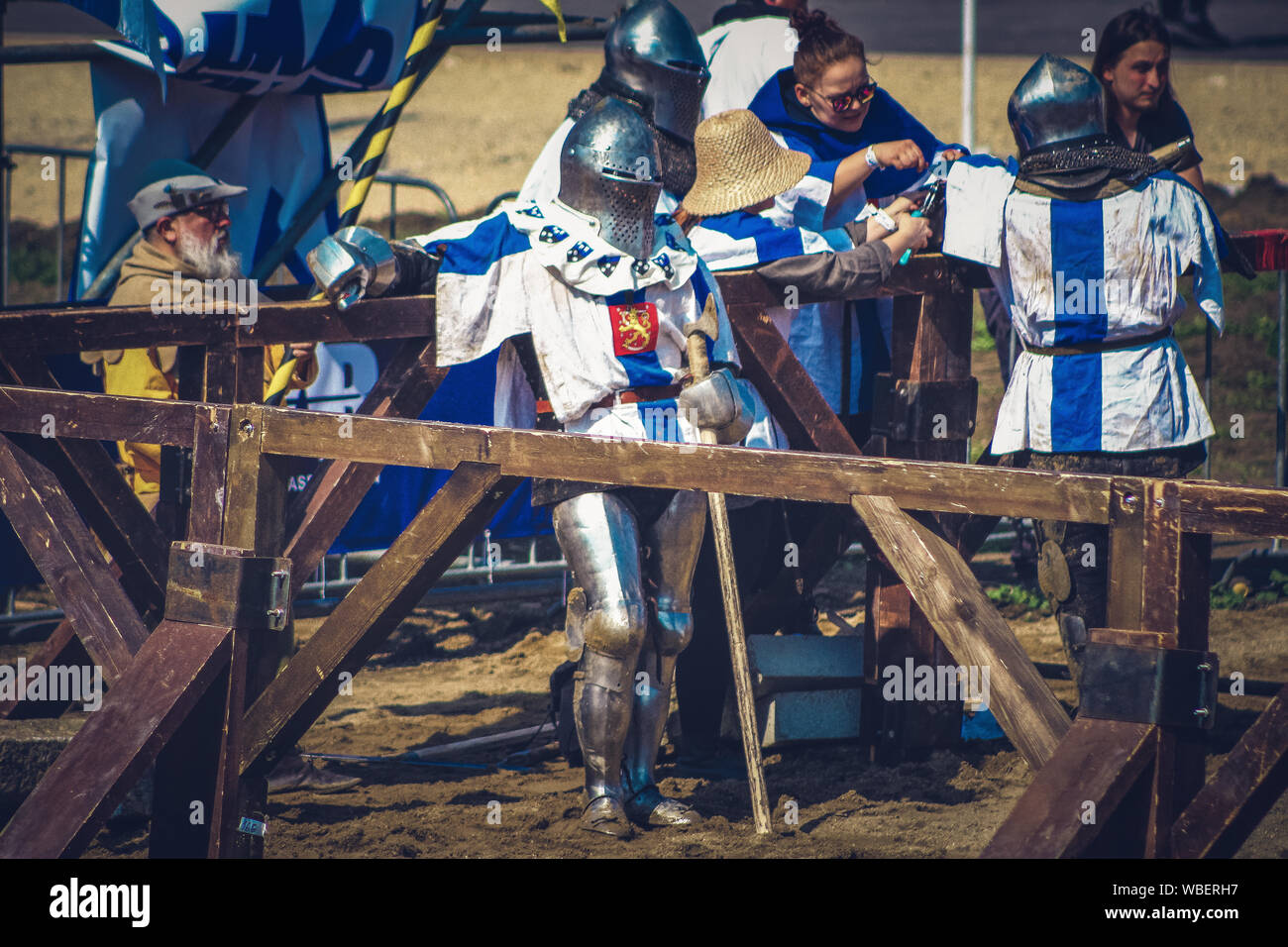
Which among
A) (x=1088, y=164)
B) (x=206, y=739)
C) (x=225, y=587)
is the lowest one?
(x=206, y=739)

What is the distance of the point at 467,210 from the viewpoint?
12180 mm

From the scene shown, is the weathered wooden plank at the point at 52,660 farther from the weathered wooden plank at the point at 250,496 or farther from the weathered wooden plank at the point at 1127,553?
the weathered wooden plank at the point at 1127,553

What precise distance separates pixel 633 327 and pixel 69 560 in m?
1.54

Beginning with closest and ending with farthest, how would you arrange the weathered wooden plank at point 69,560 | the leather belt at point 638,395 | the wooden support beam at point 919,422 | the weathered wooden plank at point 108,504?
the weathered wooden plank at point 69,560 < the weathered wooden plank at point 108,504 < the leather belt at point 638,395 < the wooden support beam at point 919,422

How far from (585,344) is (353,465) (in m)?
0.76

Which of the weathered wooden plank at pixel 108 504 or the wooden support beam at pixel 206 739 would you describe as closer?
the wooden support beam at pixel 206 739

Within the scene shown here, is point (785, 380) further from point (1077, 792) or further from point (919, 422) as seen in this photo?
point (1077, 792)

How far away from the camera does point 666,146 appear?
15.6 feet

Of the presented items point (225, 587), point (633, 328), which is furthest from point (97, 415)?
point (633, 328)

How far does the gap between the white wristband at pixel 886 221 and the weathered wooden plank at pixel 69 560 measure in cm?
238

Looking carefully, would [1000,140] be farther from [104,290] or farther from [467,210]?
[104,290]

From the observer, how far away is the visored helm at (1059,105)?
14.6ft

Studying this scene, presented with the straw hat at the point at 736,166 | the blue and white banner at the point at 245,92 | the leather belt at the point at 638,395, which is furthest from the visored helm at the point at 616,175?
the blue and white banner at the point at 245,92
